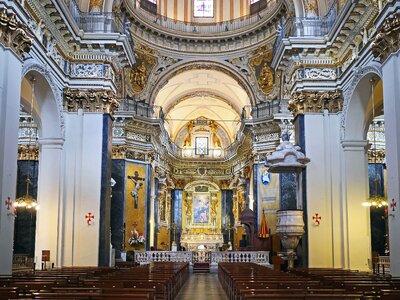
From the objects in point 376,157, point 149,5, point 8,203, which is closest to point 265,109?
point 376,157

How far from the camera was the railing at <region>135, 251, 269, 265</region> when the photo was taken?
22141 millimetres

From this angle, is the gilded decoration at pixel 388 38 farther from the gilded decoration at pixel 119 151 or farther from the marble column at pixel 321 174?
the gilded decoration at pixel 119 151

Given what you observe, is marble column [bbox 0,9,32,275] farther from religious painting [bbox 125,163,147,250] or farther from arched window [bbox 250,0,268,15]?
arched window [bbox 250,0,268,15]

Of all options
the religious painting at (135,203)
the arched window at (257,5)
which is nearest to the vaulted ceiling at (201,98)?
the arched window at (257,5)

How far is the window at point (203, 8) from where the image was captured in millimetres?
28844

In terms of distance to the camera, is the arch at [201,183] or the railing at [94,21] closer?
the railing at [94,21]

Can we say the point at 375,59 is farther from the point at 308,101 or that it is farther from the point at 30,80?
the point at 30,80

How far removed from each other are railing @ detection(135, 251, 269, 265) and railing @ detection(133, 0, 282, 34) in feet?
36.6

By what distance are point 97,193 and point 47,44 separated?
4323mm

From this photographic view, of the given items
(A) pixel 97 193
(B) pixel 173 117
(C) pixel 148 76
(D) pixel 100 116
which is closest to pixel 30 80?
(D) pixel 100 116

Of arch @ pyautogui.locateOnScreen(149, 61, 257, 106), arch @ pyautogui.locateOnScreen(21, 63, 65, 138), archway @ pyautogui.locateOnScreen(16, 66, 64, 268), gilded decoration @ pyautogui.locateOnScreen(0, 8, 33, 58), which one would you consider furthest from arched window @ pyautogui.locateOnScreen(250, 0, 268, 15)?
gilded decoration @ pyautogui.locateOnScreen(0, 8, 33, 58)

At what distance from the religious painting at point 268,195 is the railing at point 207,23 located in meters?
7.44

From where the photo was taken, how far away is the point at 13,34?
10719mm

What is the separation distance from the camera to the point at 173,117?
39.3 metres
